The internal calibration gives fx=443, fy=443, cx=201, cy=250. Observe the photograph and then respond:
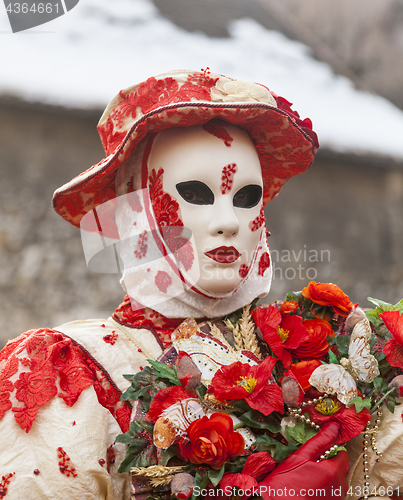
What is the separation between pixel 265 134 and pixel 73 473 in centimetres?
90

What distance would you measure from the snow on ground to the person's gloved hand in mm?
1635

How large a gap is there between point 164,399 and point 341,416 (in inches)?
13.5

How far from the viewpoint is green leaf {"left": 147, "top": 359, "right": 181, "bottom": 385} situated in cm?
92

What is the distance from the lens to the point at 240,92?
106cm

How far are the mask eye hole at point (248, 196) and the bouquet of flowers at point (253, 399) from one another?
0.28 metres

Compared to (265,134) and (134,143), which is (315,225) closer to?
(265,134)

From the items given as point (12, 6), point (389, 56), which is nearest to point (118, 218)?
point (12, 6)

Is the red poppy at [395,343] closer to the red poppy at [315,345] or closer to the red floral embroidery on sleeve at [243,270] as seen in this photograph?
the red poppy at [315,345]

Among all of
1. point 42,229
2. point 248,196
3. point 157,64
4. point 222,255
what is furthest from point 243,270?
point 157,64

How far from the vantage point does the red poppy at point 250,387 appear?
0.85m

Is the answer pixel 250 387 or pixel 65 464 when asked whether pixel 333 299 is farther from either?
pixel 65 464

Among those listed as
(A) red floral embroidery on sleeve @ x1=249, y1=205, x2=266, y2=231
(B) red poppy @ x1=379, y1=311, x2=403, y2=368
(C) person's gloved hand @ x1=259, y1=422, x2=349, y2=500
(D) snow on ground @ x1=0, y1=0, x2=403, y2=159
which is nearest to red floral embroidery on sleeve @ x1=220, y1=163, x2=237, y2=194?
(A) red floral embroidery on sleeve @ x1=249, y1=205, x2=266, y2=231

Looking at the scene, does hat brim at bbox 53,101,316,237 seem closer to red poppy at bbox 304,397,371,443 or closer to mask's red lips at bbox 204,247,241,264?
mask's red lips at bbox 204,247,241,264

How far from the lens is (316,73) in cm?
263
